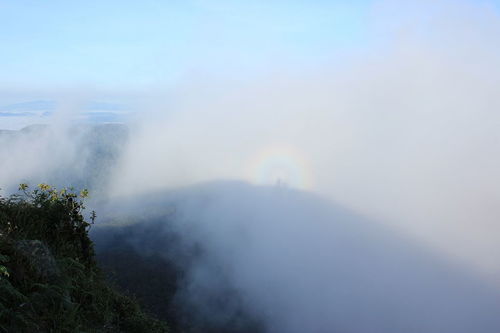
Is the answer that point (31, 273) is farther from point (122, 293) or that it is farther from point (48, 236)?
point (122, 293)

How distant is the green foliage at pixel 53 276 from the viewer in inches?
373

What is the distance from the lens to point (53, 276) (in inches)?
440

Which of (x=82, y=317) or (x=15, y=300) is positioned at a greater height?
(x=15, y=300)

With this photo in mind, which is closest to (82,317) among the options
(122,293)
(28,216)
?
(122,293)

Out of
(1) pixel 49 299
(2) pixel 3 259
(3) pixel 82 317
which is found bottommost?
(3) pixel 82 317

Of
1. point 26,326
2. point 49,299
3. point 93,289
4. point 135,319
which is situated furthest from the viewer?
point 135,319

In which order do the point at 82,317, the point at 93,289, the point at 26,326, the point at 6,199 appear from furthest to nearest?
1. the point at 6,199
2. the point at 93,289
3. the point at 82,317
4. the point at 26,326

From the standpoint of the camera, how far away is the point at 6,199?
14281 mm

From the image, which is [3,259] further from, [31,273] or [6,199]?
[6,199]

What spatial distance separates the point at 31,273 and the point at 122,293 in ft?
16.6

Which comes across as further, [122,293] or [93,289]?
[122,293]

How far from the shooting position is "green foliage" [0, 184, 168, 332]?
9.48 meters

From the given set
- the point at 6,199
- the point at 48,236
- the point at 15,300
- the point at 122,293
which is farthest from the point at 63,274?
the point at 6,199

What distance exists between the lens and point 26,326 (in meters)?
9.05
